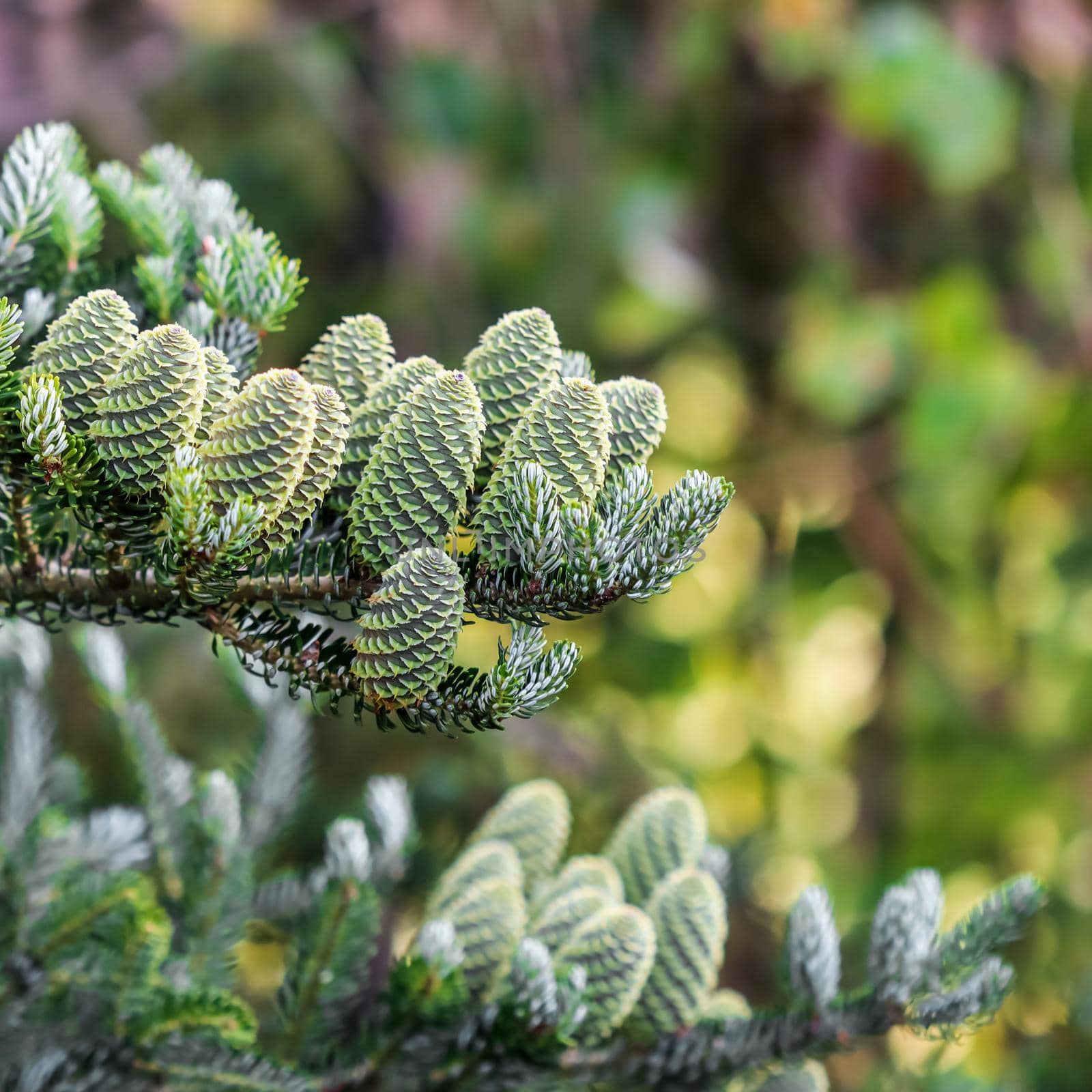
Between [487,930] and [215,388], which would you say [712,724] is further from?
[215,388]

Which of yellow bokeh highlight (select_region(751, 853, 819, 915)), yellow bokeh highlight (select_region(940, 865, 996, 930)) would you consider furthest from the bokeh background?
yellow bokeh highlight (select_region(751, 853, 819, 915))

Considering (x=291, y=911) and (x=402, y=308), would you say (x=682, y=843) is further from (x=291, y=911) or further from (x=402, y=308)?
(x=402, y=308)

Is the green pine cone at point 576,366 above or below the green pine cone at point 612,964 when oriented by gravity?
above

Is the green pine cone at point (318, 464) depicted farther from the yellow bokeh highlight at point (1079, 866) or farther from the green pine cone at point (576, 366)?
the yellow bokeh highlight at point (1079, 866)

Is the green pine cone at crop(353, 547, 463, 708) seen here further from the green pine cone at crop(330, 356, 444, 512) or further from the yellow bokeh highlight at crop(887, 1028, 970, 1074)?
the yellow bokeh highlight at crop(887, 1028, 970, 1074)

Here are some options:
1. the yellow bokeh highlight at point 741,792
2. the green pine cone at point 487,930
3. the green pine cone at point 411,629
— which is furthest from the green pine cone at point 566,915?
the yellow bokeh highlight at point 741,792
